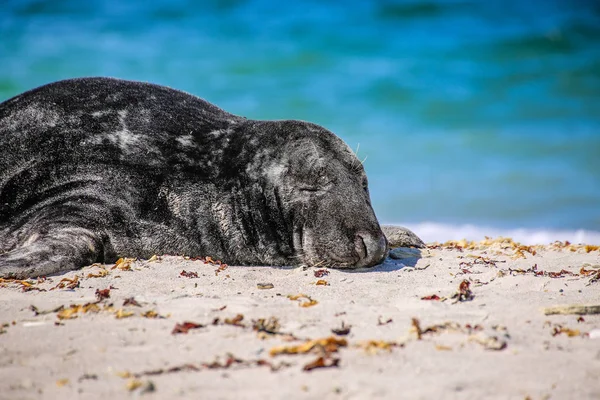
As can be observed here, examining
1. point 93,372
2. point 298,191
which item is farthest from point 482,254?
point 93,372

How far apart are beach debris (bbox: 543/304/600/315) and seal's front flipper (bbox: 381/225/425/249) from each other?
3.93 m

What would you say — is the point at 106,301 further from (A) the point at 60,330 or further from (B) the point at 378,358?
(B) the point at 378,358

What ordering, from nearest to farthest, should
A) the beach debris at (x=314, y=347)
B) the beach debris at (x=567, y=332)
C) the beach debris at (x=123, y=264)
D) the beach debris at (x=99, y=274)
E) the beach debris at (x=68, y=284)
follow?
1. the beach debris at (x=314, y=347)
2. the beach debris at (x=567, y=332)
3. the beach debris at (x=68, y=284)
4. the beach debris at (x=99, y=274)
5. the beach debris at (x=123, y=264)

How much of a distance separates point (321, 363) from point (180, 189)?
4.20 metres

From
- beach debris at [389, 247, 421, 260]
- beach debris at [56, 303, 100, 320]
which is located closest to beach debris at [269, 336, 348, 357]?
beach debris at [56, 303, 100, 320]

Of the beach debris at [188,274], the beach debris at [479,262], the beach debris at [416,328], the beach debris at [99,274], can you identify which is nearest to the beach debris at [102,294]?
the beach debris at [99,274]

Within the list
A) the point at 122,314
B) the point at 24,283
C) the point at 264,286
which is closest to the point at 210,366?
the point at 122,314

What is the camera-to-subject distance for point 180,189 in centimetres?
735

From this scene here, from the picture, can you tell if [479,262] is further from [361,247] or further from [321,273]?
[321,273]

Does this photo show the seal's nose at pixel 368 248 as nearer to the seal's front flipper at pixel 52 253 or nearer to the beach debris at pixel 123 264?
the beach debris at pixel 123 264

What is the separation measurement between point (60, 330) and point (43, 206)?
11.2ft

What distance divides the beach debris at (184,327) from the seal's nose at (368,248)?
9.65 ft

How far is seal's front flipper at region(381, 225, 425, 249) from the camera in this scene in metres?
8.83

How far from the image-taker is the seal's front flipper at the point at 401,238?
29.0ft
